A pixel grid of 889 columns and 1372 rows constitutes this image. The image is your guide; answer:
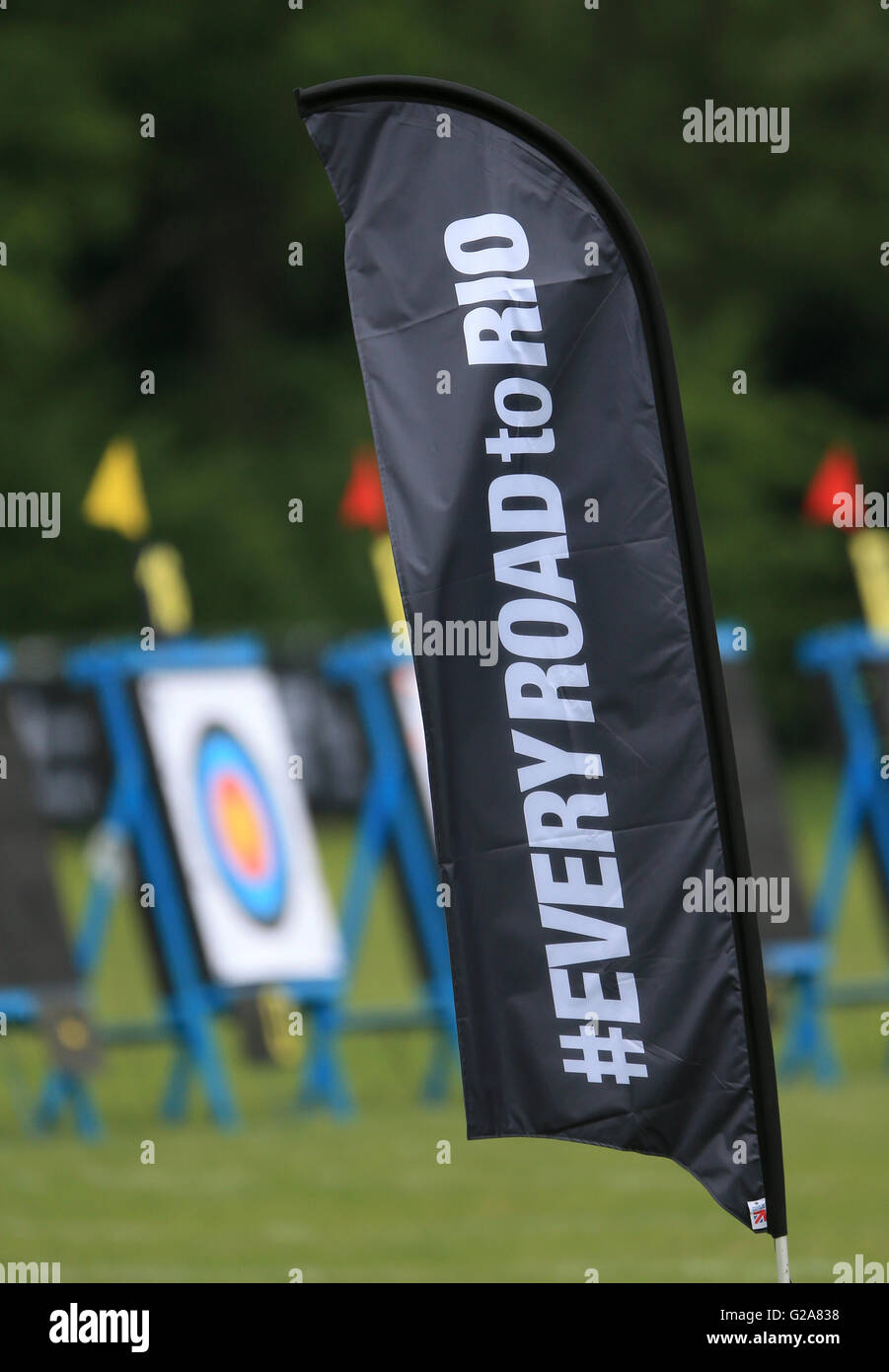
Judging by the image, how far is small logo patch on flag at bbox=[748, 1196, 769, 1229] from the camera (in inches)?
173

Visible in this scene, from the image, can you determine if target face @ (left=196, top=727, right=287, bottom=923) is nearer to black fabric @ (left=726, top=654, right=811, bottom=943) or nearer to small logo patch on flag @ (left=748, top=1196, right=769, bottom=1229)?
black fabric @ (left=726, top=654, right=811, bottom=943)

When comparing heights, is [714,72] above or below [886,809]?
above

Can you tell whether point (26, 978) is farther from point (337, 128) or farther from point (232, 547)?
point (232, 547)

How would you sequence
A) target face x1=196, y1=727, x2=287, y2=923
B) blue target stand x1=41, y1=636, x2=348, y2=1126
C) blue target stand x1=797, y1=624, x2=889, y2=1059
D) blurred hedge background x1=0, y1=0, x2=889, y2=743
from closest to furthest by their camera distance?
1. blue target stand x1=41, y1=636, x2=348, y2=1126
2. target face x1=196, y1=727, x2=287, y2=923
3. blue target stand x1=797, y1=624, x2=889, y2=1059
4. blurred hedge background x1=0, y1=0, x2=889, y2=743

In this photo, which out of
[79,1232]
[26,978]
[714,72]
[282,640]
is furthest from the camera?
[714,72]

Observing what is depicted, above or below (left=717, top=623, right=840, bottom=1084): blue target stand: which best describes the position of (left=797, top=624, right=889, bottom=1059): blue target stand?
above

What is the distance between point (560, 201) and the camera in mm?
4625

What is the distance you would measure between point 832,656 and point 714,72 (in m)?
26.4

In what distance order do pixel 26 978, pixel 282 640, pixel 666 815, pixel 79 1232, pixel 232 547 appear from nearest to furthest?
1. pixel 666 815
2. pixel 79 1232
3. pixel 26 978
4. pixel 282 640
5. pixel 232 547

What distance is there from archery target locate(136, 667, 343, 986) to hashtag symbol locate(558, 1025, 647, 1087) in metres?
5.11

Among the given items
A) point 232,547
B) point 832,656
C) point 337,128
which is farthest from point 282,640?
point 337,128

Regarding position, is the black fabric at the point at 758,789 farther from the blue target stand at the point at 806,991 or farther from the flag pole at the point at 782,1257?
the flag pole at the point at 782,1257

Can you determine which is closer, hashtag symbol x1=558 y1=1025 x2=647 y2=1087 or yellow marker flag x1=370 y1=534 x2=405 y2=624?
hashtag symbol x1=558 y1=1025 x2=647 y2=1087

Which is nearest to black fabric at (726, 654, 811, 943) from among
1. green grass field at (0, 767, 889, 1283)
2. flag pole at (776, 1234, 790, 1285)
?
green grass field at (0, 767, 889, 1283)
